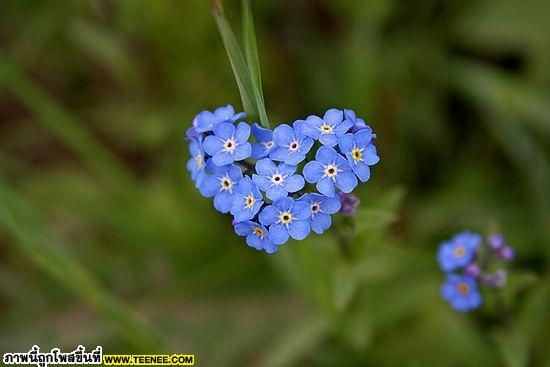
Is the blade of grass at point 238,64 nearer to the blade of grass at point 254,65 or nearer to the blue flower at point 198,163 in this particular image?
the blade of grass at point 254,65

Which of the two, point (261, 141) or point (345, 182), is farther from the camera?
point (261, 141)

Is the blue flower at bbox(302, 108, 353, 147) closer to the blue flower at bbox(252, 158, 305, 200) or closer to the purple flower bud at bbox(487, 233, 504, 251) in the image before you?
the blue flower at bbox(252, 158, 305, 200)

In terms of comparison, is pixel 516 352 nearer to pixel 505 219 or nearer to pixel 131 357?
pixel 505 219

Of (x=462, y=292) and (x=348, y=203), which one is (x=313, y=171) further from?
(x=462, y=292)

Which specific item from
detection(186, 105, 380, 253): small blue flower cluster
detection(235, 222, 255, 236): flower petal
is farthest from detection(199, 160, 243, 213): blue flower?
detection(235, 222, 255, 236): flower petal

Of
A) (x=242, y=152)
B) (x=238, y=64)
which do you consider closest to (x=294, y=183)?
(x=242, y=152)

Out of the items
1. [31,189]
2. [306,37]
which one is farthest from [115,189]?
[306,37]
